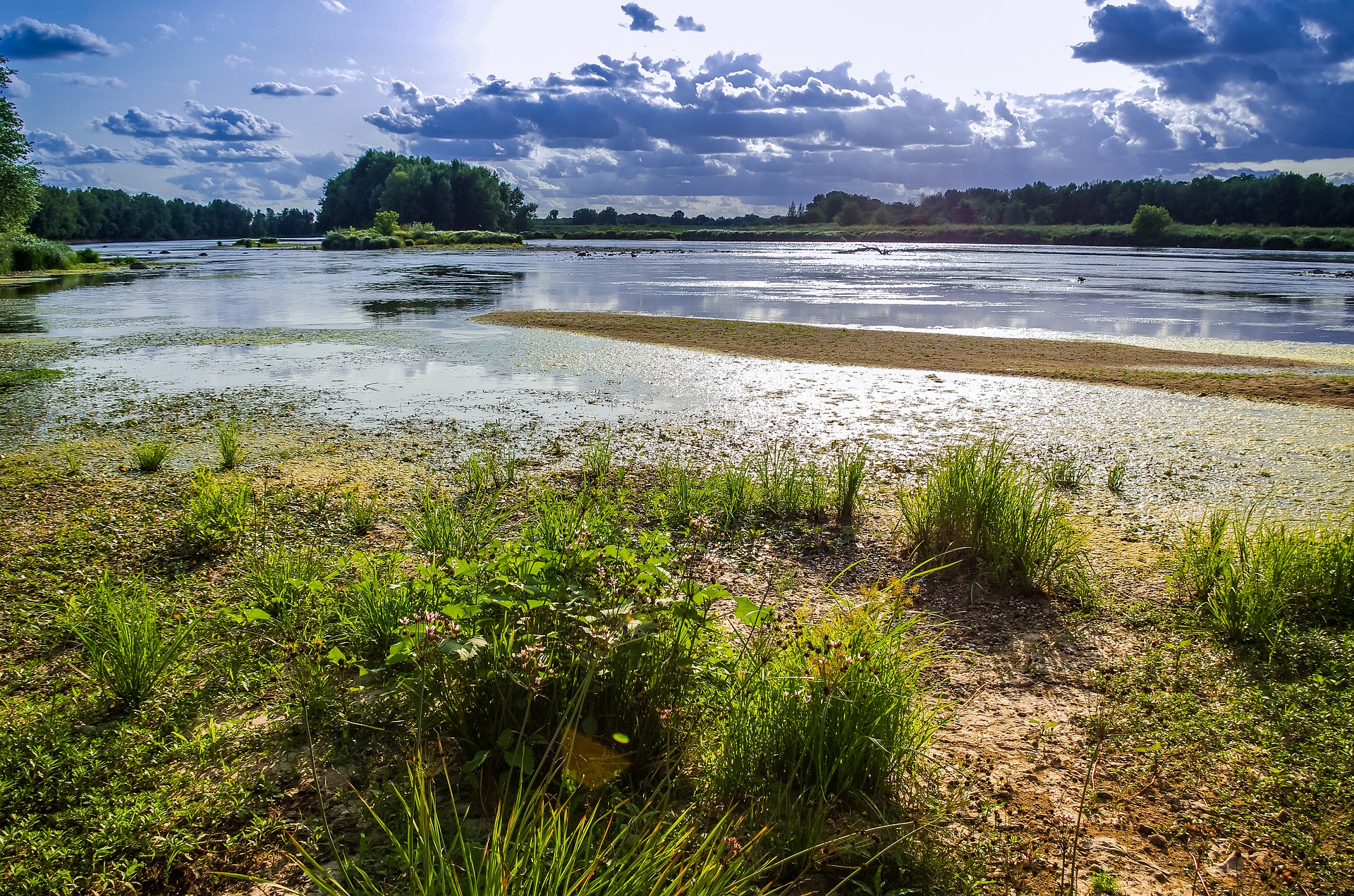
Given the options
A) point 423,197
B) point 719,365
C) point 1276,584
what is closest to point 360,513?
point 1276,584

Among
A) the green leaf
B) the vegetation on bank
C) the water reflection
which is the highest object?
the water reflection

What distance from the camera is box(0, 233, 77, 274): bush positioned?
1453 inches

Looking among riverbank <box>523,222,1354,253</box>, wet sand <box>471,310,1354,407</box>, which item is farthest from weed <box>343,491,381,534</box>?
riverbank <box>523,222,1354,253</box>

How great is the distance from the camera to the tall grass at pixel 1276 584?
4289 mm

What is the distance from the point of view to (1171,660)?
4.12m

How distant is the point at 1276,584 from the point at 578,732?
163 inches

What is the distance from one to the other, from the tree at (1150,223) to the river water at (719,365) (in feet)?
236

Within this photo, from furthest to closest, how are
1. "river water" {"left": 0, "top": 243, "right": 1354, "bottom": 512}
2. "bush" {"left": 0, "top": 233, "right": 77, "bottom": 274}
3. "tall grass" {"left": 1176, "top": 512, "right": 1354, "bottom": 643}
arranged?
"bush" {"left": 0, "top": 233, "right": 77, "bottom": 274} → "river water" {"left": 0, "top": 243, "right": 1354, "bottom": 512} → "tall grass" {"left": 1176, "top": 512, "right": 1354, "bottom": 643}

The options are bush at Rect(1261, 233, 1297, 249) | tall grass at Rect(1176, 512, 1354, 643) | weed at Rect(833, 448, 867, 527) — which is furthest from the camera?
bush at Rect(1261, 233, 1297, 249)

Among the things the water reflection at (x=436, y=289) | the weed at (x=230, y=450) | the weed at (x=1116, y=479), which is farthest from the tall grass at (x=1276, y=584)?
the water reflection at (x=436, y=289)

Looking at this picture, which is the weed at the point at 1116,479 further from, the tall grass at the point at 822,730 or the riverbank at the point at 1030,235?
the riverbank at the point at 1030,235

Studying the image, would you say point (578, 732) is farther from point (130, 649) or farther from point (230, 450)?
point (230, 450)

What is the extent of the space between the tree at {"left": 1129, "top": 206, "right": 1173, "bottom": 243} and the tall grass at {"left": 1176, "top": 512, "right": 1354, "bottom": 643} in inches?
4540

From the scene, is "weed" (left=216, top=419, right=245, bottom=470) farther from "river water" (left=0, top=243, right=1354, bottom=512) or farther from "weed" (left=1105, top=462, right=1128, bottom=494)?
"weed" (left=1105, top=462, right=1128, bottom=494)
